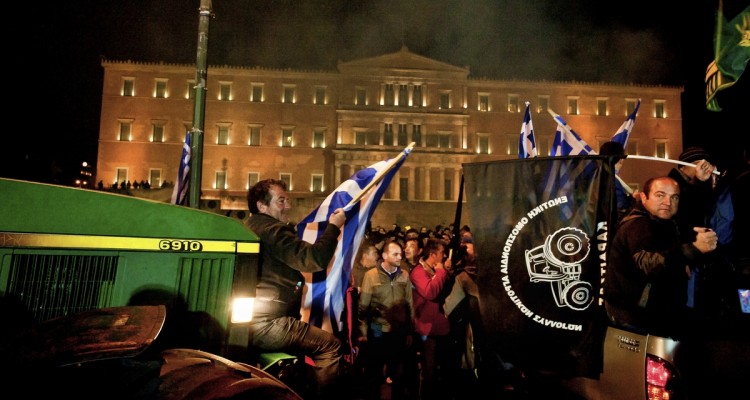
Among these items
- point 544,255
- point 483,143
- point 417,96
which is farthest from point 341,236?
point 483,143

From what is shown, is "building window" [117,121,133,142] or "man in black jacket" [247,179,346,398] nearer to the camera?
"man in black jacket" [247,179,346,398]

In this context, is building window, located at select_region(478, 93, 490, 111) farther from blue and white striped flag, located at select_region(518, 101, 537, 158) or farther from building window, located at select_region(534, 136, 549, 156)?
blue and white striped flag, located at select_region(518, 101, 537, 158)

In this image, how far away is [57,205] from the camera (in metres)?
3.06

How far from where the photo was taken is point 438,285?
5832mm

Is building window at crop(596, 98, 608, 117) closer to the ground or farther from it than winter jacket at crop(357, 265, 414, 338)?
farther from it

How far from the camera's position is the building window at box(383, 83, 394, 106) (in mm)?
50700

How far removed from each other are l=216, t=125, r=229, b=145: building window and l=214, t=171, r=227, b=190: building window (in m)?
3.36

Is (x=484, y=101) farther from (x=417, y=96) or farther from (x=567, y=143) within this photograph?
(x=567, y=143)

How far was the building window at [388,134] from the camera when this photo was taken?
49.8m

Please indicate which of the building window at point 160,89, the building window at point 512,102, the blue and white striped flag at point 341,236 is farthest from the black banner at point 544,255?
the building window at point 160,89

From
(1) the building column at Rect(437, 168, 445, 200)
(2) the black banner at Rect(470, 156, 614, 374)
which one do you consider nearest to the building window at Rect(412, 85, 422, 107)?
(1) the building column at Rect(437, 168, 445, 200)

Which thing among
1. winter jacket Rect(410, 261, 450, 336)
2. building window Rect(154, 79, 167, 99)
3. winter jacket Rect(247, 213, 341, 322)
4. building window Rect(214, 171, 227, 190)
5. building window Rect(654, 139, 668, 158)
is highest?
building window Rect(154, 79, 167, 99)

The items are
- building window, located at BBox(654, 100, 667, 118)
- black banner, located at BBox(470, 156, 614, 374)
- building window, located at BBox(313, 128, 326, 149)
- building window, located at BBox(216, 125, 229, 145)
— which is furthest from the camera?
building window, located at BBox(654, 100, 667, 118)

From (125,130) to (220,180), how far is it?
11.7 m
